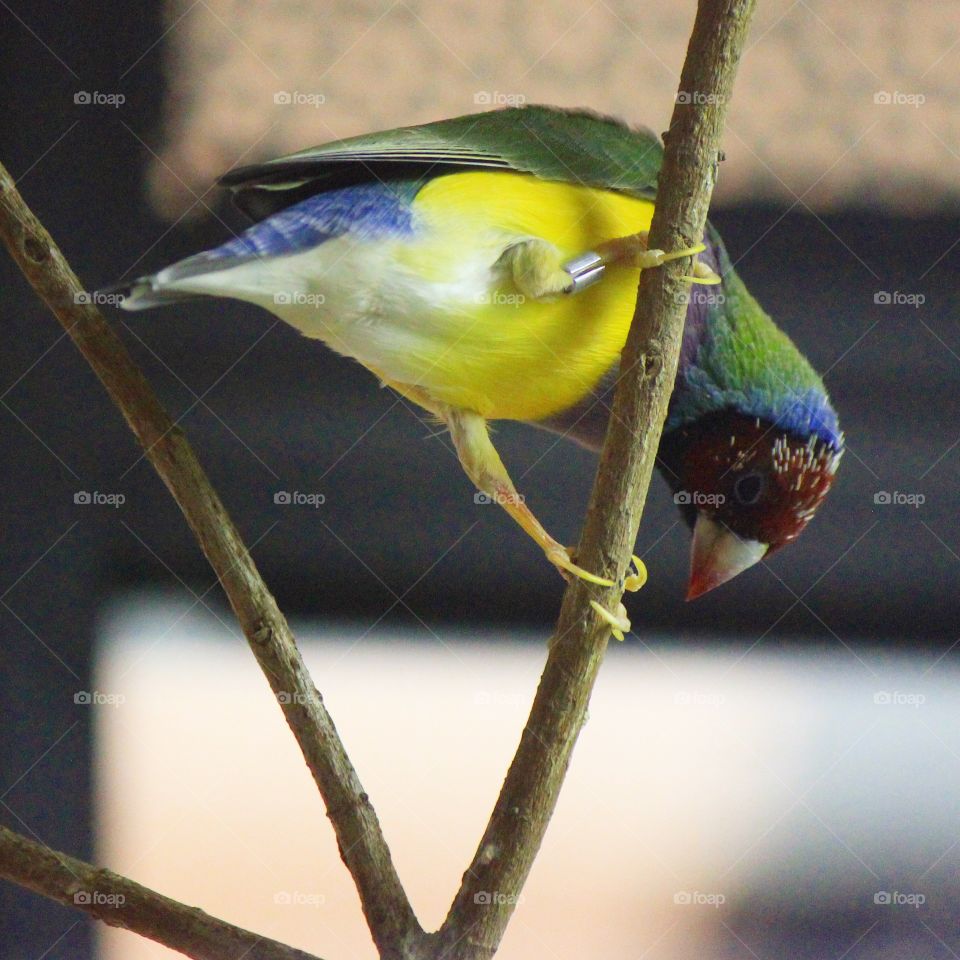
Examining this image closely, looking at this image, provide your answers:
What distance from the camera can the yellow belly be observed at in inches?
33.6

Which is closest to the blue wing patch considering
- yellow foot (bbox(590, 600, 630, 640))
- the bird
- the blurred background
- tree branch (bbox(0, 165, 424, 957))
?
the bird

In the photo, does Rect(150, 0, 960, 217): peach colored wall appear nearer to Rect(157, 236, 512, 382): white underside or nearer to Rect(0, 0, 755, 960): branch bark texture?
Rect(157, 236, 512, 382): white underside

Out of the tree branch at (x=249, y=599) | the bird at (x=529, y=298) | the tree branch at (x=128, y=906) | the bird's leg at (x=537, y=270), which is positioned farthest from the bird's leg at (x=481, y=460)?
the tree branch at (x=128, y=906)

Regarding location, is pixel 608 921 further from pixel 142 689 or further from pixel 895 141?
pixel 895 141

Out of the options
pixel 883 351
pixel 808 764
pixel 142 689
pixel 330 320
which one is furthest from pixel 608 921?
pixel 330 320

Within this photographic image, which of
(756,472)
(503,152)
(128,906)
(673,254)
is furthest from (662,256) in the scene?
(128,906)

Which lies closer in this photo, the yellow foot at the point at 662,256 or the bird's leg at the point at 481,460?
the yellow foot at the point at 662,256

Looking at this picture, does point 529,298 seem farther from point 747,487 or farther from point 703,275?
point 747,487

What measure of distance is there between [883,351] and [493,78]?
0.74m

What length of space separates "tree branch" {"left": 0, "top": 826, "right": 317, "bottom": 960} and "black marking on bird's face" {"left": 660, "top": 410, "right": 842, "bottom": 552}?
1.75 feet

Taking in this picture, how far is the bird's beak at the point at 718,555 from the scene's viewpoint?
3.29 feet

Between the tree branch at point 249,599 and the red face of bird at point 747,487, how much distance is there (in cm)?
39

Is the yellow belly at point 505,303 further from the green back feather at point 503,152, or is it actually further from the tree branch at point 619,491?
the tree branch at point 619,491

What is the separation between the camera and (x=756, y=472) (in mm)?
999
